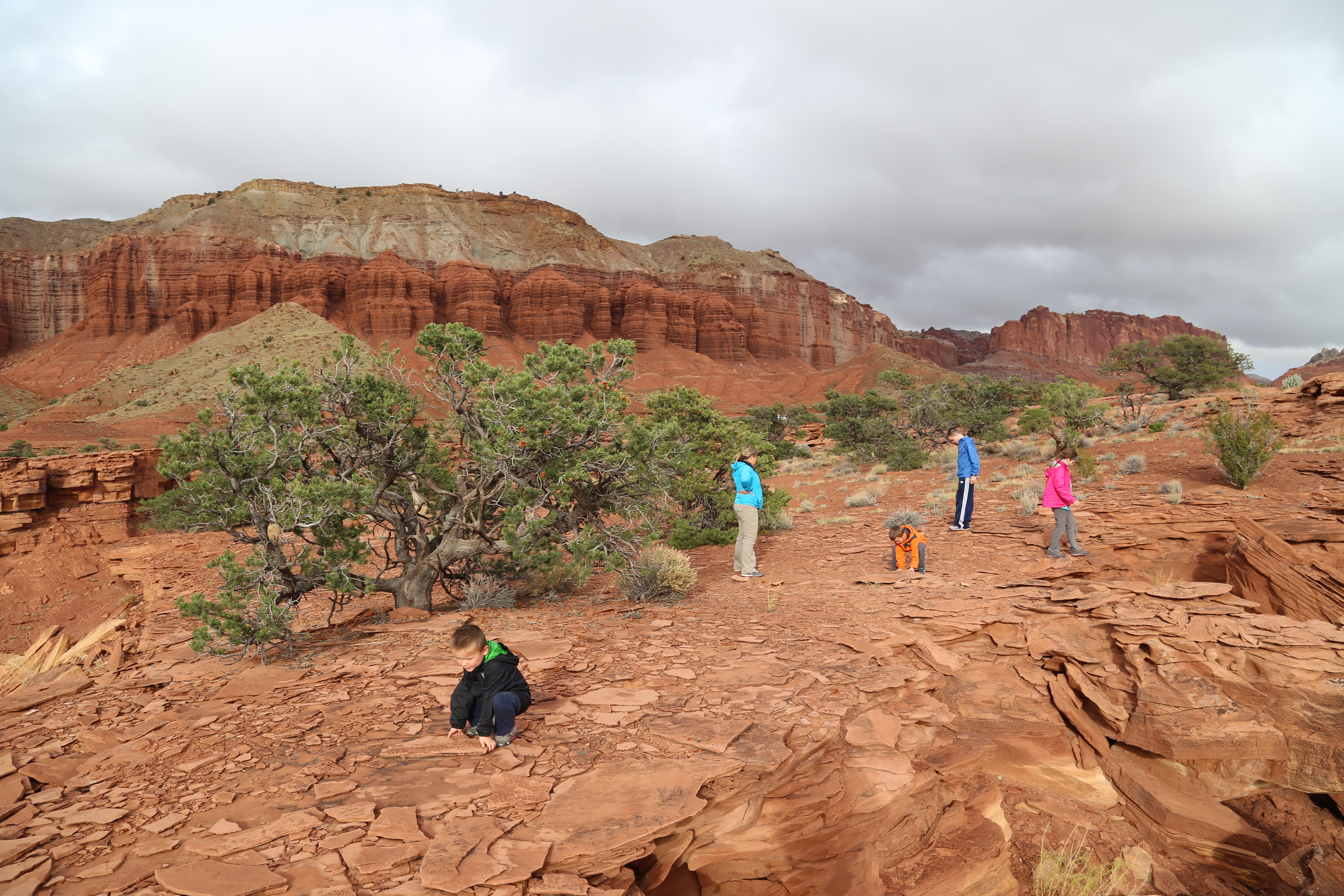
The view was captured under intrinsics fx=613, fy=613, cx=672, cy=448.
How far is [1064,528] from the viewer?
908cm

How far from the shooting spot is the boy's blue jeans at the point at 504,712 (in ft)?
13.5

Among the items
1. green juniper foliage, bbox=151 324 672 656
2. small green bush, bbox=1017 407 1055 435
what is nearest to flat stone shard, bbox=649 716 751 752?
green juniper foliage, bbox=151 324 672 656

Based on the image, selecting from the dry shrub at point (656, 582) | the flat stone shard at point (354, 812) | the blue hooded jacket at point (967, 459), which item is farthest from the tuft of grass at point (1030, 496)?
the flat stone shard at point (354, 812)

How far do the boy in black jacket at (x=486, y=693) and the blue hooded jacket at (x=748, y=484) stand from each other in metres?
4.89

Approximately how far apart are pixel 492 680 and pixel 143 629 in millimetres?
7685

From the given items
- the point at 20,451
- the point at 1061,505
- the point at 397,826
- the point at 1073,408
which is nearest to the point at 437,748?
the point at 397,826

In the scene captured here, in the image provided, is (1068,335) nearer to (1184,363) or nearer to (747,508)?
(1184,363)

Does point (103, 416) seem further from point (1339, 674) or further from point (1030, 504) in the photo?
point (1339, 674)

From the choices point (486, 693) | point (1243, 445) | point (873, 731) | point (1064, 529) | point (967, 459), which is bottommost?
point (873, 731)

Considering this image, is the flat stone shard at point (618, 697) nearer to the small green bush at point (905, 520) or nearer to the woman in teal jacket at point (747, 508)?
the woman in teal jacket at point (747, 508)

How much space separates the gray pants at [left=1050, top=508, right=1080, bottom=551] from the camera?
898 cm

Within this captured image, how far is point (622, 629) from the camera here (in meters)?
6.83

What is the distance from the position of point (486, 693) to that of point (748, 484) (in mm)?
5224

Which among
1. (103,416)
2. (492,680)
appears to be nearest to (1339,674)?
(492,680)
